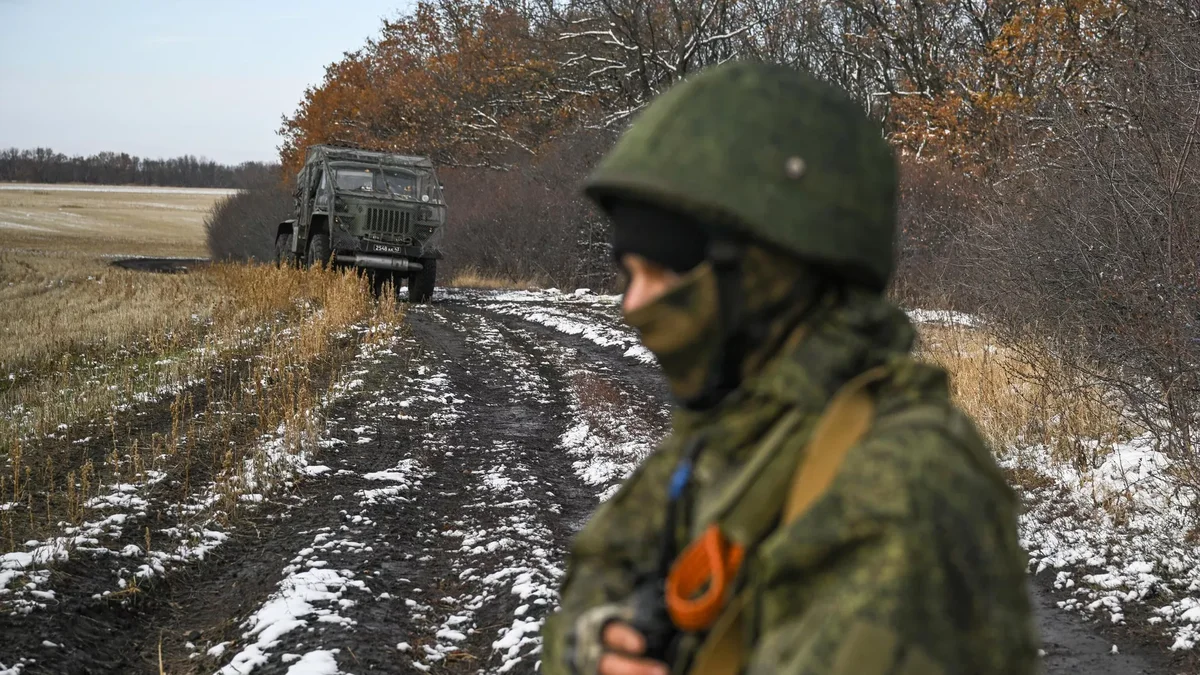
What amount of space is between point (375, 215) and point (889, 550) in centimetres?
1822

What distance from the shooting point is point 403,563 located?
4.98m

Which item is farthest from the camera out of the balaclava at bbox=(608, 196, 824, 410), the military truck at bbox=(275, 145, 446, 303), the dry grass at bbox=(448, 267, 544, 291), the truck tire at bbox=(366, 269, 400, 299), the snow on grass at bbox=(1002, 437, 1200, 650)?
the dry grass at bbox=(448, 267, 544, 291)

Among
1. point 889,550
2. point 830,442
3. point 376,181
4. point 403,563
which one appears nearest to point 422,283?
point 376,181

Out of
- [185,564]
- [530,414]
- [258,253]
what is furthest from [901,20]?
[258,253]

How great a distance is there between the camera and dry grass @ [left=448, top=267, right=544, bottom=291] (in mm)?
25484

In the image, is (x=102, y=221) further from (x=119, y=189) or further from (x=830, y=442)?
(x=830, y=442)

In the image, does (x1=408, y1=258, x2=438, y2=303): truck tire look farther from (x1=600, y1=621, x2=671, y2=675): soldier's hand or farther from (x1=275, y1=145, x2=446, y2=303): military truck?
(x1=600, y1=621, x2=671, y2=675): soldier's hand

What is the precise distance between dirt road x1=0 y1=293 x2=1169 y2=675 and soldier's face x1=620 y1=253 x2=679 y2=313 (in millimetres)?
2749

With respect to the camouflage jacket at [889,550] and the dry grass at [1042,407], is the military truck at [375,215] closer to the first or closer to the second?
the dry grass at [1042,407]

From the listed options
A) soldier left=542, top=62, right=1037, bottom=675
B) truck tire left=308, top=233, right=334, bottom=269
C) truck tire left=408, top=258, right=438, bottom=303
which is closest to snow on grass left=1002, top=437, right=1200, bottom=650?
soldier left=542, top=62, right=1037, bottom=675

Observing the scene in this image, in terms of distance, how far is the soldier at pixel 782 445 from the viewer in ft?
3.16

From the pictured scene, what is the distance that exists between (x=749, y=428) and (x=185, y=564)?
4461mm

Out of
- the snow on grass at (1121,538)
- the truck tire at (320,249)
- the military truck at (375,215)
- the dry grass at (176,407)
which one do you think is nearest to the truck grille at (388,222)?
the military truck at (375,215)

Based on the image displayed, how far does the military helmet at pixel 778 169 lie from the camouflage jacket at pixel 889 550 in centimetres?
10
